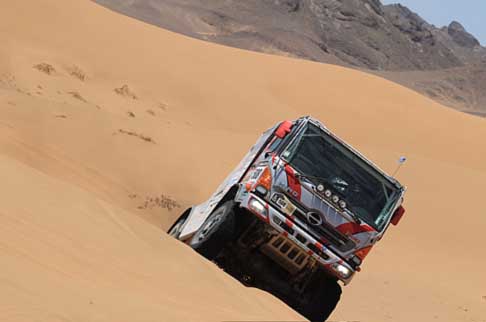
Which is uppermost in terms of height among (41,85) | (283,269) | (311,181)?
(311,181)

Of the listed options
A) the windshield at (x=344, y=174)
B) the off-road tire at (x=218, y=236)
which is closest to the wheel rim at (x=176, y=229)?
the off-road tire at (x=218, y=236)

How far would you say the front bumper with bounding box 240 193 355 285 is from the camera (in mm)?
8836

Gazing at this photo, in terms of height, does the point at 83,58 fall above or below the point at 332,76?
below

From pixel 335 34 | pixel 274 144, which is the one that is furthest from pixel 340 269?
pixel 335 34

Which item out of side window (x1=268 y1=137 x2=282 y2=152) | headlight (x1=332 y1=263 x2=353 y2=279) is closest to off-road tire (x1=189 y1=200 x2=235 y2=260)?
side window (x1=268 y1=137 x2=282 y2=152)

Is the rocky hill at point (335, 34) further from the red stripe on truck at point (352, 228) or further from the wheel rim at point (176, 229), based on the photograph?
the red stripe on truck at point (352, 228)

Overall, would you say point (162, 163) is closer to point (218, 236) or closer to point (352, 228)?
point (218, 236)

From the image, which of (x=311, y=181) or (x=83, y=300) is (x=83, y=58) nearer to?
(x=311, y=181)

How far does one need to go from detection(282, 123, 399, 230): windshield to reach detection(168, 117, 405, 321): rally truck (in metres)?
0.01

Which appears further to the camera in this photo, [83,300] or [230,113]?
[230,113]

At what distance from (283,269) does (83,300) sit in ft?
14.4

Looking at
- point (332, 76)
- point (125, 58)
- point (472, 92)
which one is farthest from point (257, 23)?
point (125, 58)

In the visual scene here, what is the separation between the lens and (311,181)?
9078 mm

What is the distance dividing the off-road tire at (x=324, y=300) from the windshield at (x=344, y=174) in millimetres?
866
